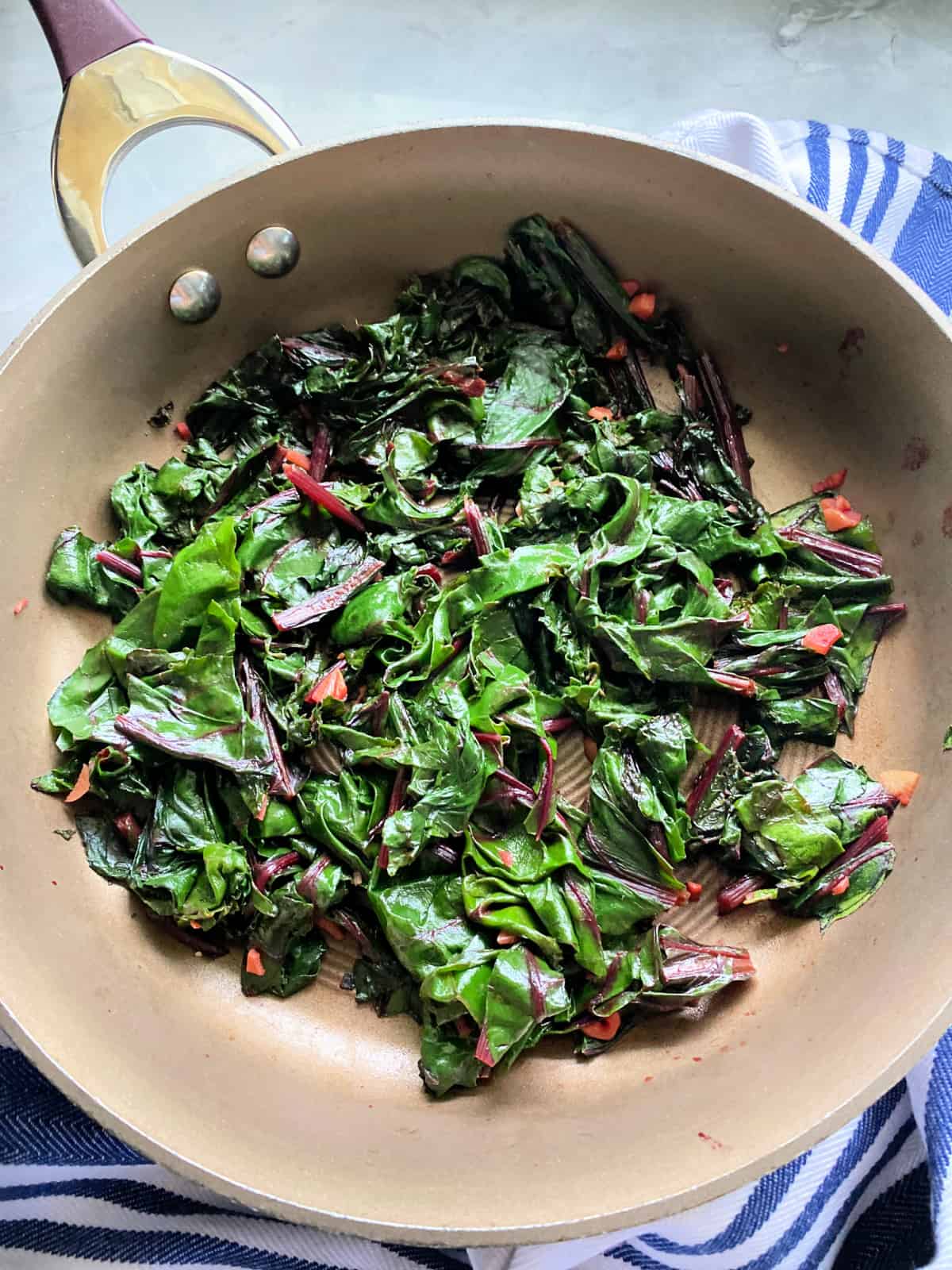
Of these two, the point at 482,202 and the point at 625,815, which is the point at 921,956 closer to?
the point at 625,815

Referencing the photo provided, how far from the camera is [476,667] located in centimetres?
222

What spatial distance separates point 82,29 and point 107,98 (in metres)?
0.14

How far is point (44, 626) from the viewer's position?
2273 millimetres

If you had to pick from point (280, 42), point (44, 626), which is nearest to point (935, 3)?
point (280, 42)

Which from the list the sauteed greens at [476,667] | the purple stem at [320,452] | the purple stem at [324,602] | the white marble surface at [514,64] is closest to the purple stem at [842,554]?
the sauteed greens at [476,667]

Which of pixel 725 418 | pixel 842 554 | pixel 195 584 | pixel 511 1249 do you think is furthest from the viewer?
pixel 725 418

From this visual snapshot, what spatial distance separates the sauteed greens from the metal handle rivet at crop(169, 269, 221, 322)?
177mm

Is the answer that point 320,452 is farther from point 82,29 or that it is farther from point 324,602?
point 82,29

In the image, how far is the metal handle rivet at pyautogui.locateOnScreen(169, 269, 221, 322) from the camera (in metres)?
2.31

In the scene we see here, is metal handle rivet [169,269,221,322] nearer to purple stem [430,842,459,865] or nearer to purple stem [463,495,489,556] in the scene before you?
purple stem [463,495,489,556]

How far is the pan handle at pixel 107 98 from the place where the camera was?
2125mm

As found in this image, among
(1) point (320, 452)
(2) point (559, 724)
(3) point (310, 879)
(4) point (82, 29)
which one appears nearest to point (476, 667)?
(2) point (559, 724)

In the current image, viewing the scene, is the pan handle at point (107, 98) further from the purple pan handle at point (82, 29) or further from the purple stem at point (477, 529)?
the purple stem at point (477, 529)

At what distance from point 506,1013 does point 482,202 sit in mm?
1929
